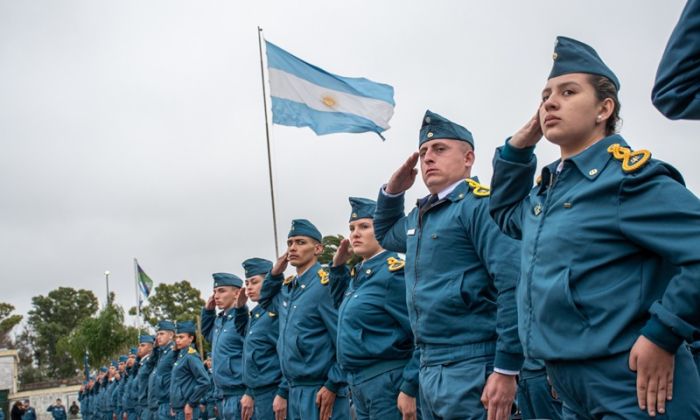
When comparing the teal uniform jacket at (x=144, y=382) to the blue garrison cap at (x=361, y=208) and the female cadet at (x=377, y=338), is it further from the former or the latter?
the female cadet at (x=377, y=338)

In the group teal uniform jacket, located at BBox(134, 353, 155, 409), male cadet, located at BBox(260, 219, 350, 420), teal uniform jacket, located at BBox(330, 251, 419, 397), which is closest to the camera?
teal uniform jacket, located at BBox(330, 251, 419, 397)

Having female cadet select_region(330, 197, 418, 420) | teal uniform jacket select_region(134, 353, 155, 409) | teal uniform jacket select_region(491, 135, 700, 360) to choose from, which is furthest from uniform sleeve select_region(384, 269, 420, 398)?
teal uniform jacket select_region(134, 353, 155, 409)

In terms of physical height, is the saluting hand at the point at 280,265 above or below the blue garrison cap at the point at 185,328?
above

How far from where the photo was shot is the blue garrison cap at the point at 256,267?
9102 mm

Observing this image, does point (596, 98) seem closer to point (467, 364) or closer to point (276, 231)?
point (467, 364)

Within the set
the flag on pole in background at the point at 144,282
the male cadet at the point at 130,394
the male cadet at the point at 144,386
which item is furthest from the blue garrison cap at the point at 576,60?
the flag on pole in background at the point at 144,282

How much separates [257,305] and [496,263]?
16.4ft

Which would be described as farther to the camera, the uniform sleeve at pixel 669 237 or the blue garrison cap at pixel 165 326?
the blue garrison cap at pixel 165 326

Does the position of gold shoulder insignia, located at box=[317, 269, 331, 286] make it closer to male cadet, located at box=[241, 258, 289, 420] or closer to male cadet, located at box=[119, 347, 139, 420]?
male cadet, located at box=[241, 258, 289, 420]

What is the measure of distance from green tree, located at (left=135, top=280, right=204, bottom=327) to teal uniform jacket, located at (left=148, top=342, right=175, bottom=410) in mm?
47680

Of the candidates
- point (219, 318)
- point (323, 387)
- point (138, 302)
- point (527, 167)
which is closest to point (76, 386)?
point (138, 302)

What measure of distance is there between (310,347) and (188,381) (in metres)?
5.79

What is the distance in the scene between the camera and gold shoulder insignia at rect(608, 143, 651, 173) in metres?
2.69

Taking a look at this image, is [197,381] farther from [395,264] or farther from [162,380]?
[395,264]
